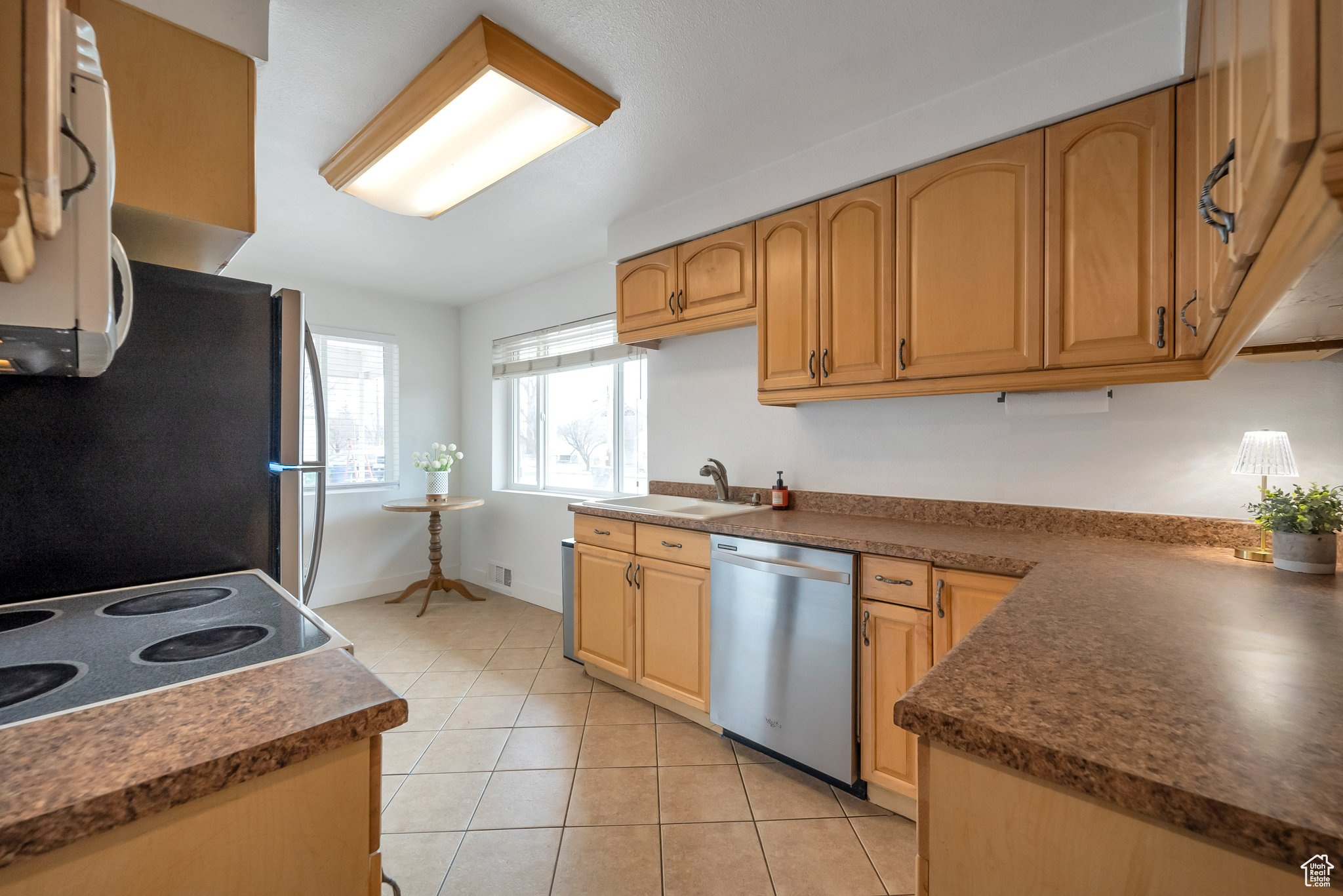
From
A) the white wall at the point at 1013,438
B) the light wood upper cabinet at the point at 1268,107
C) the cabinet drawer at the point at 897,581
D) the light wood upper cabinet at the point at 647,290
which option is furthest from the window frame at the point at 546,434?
the light wood upper cabinet at the point at 1268,107

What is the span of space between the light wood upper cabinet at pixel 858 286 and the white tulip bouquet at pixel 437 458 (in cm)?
319

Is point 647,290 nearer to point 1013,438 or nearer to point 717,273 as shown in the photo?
point 717,273

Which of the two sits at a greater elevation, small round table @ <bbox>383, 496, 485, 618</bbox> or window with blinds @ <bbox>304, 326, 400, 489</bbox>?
window with blinds @ <bbox>304, 326, 400, 489</bbox>

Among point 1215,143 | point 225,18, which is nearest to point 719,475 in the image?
point 1215,143

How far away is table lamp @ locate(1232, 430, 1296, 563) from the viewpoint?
1431 millimetres

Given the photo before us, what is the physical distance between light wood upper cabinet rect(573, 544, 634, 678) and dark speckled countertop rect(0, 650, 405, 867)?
1822 mm

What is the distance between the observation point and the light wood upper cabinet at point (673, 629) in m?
2.28

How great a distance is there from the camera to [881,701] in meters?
1.78

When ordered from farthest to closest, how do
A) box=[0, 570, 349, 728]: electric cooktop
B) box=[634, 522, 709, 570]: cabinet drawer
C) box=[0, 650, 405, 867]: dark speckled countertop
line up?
box=[634, 522, 709, 570]: cabinet drawer
box=[0, 570, 349, 728]: electric cooktop
box=[0, 650, 405, 867]: dark speckled countertop

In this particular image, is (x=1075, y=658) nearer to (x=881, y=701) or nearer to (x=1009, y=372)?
(x=881, y=701)

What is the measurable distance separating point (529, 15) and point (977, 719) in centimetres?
192

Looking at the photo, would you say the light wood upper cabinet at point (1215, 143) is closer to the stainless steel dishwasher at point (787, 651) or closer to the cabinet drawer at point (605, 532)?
the stainless steel dishwasher at point (787, 651)

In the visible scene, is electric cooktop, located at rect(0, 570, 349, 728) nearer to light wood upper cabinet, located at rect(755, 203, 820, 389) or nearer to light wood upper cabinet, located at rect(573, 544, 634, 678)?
light wood upper cabinet, located at rect(573, 544, 634, 678)

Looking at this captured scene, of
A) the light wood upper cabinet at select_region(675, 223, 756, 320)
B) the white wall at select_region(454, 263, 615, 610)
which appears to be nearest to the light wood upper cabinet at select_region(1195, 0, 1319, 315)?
the light wood upper cabinet at select_region(675, 223, 756, 320)
